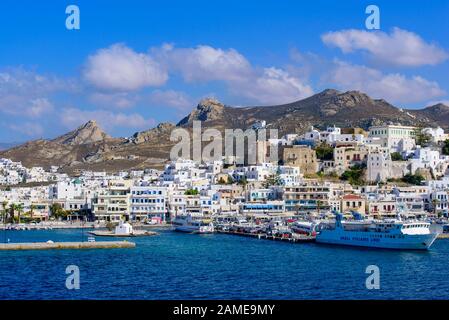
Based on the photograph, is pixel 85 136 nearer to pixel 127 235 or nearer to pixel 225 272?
pixel 127 235

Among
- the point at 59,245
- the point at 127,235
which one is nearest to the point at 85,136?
the point at 127,235

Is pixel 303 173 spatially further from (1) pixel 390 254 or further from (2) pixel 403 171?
(1) pixel 390 254

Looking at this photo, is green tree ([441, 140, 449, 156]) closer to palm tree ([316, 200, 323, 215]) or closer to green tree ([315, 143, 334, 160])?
green tree ([315, 143, 334, 160])

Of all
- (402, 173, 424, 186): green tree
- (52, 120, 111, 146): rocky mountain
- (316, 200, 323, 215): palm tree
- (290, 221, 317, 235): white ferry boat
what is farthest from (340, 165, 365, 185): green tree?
(52, 120, 111, 146): rocky mountain

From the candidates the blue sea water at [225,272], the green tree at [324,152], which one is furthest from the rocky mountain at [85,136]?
the blue sea water at [225,272]

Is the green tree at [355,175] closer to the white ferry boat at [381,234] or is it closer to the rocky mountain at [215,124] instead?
the white ferry boat at [381,234]
